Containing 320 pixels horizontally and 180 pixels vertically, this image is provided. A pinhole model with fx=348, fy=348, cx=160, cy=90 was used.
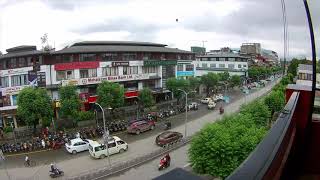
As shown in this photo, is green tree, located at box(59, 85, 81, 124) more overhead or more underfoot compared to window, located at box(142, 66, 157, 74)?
more underfoot

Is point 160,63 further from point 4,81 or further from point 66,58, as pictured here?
point 4,81

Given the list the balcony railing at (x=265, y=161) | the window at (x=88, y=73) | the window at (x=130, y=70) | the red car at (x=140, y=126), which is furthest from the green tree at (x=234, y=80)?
the balcony railing at (x=265, y=161)

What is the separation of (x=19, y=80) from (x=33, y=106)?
728 cm

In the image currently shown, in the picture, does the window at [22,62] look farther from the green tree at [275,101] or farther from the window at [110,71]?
the green tree at [275,101]

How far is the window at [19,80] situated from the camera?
31375 mm

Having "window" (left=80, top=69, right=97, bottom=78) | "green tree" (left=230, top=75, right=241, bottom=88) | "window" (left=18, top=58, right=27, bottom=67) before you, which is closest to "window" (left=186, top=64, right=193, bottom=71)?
"green tree" (left=230, top=75, right=241, bottom=88)

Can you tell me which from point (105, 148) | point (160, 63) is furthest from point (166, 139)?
point (160, 63)

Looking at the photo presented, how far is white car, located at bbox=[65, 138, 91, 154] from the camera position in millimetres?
22844

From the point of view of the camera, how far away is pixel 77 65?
33781 millimetres

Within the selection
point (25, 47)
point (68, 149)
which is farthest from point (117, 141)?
point (25, 47)

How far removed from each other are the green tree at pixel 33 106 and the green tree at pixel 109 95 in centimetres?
482

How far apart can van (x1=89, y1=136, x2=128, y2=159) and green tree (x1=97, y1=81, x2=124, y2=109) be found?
757 centimetres

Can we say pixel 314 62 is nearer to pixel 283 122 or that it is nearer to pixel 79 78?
pixel 283 122

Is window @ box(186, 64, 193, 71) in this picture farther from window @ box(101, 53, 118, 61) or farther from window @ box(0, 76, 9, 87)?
window @ box(0, 76, 9, 87)
